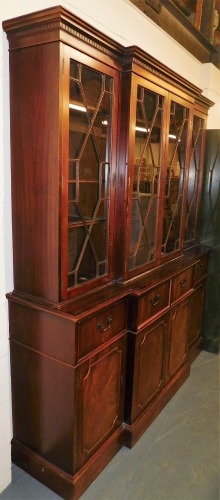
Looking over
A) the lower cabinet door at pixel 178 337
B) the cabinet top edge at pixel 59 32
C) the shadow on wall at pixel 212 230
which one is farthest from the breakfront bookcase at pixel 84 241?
the shadow on wall at pixel 212 230

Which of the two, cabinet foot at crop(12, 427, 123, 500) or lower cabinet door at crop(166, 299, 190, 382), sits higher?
lower cabinet door at crop(166, 299, 190, 382)

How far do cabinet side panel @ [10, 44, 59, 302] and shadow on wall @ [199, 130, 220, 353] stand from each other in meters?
1.82

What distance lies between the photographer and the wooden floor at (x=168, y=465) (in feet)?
5.59

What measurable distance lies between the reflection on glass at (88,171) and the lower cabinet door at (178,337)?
793 mm

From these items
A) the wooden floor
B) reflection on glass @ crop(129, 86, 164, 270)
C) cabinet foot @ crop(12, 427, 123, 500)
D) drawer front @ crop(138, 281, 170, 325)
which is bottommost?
the wooden floor

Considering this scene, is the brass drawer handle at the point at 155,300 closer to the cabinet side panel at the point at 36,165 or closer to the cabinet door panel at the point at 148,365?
the cabinet door panel at the point at 148,365

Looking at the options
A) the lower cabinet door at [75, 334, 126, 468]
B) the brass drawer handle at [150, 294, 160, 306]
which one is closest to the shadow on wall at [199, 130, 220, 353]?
the brass drawer handle at [150, 294, 160, 306]

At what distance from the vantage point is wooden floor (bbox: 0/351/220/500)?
171 cm

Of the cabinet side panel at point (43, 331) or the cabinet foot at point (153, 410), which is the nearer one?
the cabinet side panel at point (43, 331)

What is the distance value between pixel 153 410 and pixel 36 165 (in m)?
1.62

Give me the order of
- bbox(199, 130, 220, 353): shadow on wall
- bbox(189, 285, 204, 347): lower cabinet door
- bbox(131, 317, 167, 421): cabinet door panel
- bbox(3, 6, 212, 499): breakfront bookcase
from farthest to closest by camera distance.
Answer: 1. bbox(199, 130, 220, 353): shadow on wall
2. bbox(189, 285, 204, 347): lower cabinet door
3. bbox(131, 317, 167, 421): cabinet door panel
4. bbox(3, 6, 212, 499): breakfront bookcase

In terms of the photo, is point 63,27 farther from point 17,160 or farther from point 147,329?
point 147,329

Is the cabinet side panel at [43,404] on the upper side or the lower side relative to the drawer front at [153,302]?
lower

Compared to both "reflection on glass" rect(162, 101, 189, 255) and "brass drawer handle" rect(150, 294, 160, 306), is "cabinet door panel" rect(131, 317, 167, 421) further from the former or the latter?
"reflection on glass" rect(162, 101, 189, 255)
